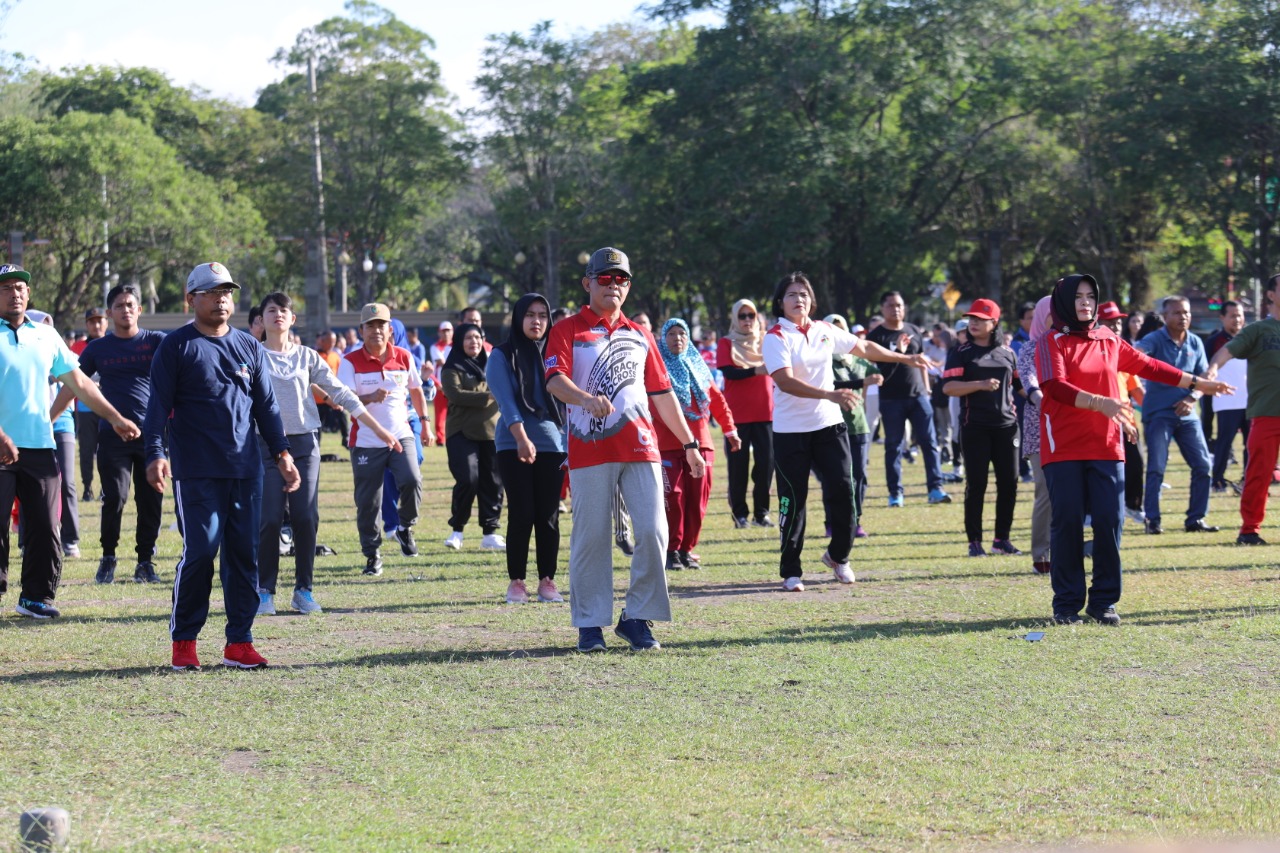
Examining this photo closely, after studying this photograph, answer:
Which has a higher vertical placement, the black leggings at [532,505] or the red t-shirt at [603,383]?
the red t-shirt at [603,383]

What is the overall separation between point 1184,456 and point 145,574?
341 inches

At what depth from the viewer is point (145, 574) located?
11.6 meters

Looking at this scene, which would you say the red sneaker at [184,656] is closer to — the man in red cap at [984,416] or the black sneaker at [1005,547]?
the man in red cap at [984,416]

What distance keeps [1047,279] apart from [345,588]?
4422 centimetres

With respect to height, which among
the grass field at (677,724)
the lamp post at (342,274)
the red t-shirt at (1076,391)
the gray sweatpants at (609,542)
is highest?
the lamp post at (342,274)

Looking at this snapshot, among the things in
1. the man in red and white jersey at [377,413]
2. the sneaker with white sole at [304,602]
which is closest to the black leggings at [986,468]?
the man in red and white jersey at [377,413]

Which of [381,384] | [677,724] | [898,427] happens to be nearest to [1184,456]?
[898,427]

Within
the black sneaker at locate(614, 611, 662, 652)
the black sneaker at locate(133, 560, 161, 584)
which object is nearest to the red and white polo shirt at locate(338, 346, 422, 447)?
the black sneaker at locate(133, 560, 161, 584)

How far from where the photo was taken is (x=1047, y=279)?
52.3 meters

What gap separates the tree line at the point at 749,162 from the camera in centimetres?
4312

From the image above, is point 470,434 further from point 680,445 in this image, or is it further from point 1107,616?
point 1107,616

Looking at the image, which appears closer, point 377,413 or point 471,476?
point 377,413

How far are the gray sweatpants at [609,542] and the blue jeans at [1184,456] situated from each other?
6998mm

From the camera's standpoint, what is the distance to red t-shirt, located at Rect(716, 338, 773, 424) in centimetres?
1443
